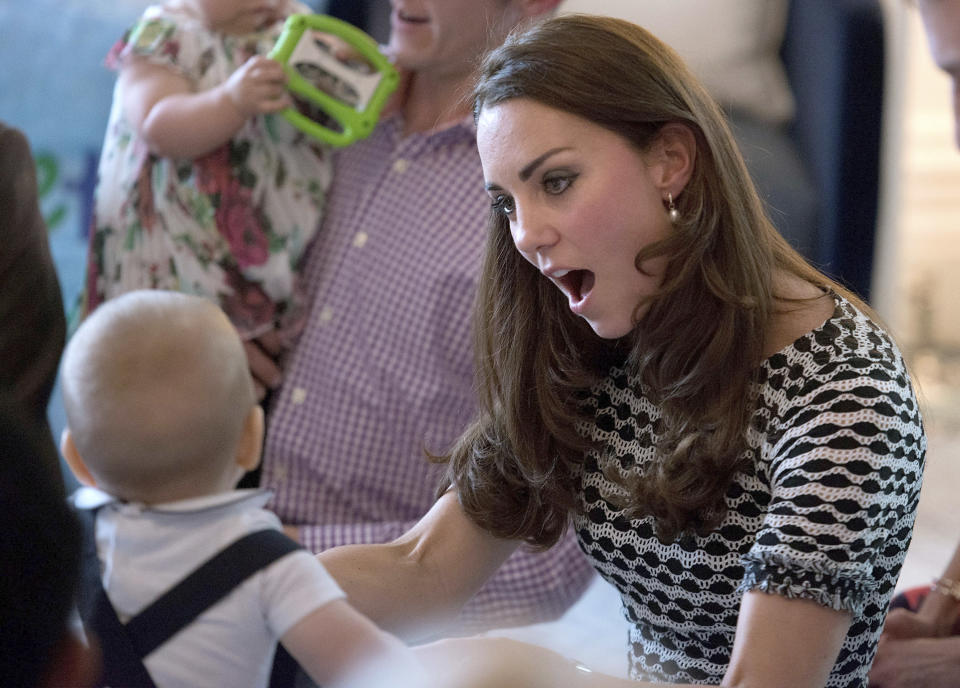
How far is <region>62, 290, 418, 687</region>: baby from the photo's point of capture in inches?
22.0

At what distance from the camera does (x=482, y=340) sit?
2.90 feet

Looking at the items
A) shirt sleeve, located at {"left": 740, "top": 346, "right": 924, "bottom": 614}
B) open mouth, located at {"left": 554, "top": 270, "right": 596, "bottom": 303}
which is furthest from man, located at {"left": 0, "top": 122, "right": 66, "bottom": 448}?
shirt sleeve, located at {"left": 740, "top": 346, "right": 924, "bottom": 614}

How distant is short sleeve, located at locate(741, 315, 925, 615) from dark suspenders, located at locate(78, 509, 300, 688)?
0.98ft

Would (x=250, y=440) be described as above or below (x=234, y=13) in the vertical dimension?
below

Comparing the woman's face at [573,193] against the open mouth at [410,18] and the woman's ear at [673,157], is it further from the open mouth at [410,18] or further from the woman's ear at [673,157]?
the open mouth at [410,18]

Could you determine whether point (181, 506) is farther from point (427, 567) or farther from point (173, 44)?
point (173, 44)

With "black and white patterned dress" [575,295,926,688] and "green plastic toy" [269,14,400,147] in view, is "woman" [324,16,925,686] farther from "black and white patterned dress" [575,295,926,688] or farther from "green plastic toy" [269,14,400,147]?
"green plastic toy" [269,14,400,147]

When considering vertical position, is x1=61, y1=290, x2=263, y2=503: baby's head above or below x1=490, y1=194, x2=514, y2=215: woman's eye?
below

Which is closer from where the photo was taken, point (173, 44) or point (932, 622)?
point (932, 622)

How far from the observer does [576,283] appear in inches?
29.8

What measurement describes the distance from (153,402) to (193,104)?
0.66 m

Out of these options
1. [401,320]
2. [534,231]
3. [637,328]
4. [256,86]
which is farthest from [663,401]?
[256,86]

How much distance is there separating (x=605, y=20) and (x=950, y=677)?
0.52 m

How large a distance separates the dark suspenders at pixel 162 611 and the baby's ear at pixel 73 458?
56mm
